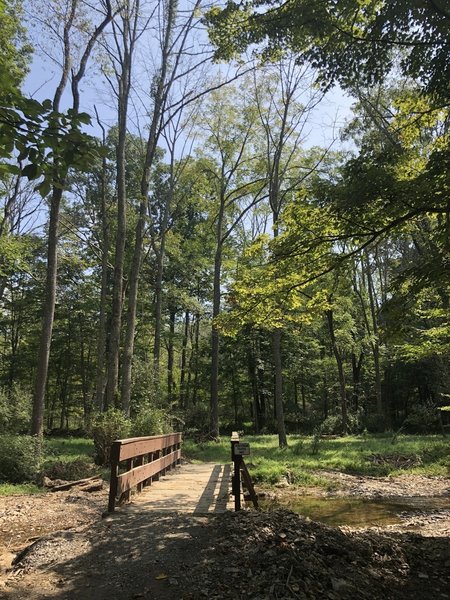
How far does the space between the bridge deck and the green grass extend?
2682mm

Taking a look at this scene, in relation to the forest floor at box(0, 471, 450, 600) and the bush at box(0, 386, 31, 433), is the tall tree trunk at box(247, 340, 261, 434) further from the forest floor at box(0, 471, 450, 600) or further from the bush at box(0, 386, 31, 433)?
the forest floor at box(0, 471, 450, 600)

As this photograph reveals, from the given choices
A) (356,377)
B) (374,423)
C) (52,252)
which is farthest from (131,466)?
(356,377)

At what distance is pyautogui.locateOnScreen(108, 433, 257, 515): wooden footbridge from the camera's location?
629cm

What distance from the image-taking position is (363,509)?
935cm

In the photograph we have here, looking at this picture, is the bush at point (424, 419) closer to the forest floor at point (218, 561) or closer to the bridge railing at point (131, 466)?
the bridge railing at point (131, 466)

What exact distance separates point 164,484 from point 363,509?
410 cm

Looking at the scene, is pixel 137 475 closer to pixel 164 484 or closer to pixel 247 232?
pixel 164 484

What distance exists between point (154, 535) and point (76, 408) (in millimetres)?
36041

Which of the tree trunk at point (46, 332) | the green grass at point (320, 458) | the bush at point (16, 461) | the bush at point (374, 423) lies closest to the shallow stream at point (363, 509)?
the green grass at point (320, 458)

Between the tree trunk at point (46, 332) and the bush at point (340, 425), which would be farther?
the bush at point (340, 425)

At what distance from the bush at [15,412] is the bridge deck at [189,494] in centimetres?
563

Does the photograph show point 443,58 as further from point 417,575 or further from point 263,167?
point 263,167

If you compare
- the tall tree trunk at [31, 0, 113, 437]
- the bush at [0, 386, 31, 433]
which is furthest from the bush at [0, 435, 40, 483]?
the bush at [0, 386, 31, 433]

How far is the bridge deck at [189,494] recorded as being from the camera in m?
6.59
